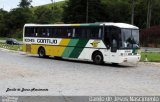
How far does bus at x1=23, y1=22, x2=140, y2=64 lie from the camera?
88.4 feet

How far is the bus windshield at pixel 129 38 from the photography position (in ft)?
88.2

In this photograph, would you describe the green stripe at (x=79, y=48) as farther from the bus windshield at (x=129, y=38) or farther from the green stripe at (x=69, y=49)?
the bus windshield at (x=129, y=38)

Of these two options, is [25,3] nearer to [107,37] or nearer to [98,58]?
[98,58]

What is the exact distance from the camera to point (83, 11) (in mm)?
92938

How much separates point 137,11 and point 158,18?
5.39m

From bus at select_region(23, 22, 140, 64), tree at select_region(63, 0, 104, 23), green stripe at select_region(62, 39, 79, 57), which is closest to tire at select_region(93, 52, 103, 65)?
bus at select_region(23, 22, 140, 64)

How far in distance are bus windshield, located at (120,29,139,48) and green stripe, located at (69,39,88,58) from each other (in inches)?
141

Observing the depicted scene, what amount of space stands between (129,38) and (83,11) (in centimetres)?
6626

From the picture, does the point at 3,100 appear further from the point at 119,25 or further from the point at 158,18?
the point at 158,18

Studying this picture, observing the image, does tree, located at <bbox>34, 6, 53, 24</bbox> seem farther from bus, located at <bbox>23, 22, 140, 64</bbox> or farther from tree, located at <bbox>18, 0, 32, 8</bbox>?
bus, located at <bbox>23, 22, 140, 64</bbox>

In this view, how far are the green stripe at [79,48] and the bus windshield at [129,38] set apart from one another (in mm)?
3585

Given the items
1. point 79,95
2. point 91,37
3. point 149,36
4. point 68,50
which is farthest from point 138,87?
point 149,36

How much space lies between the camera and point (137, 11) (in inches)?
3804

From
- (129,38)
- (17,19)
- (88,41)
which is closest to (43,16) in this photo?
(17,19)
